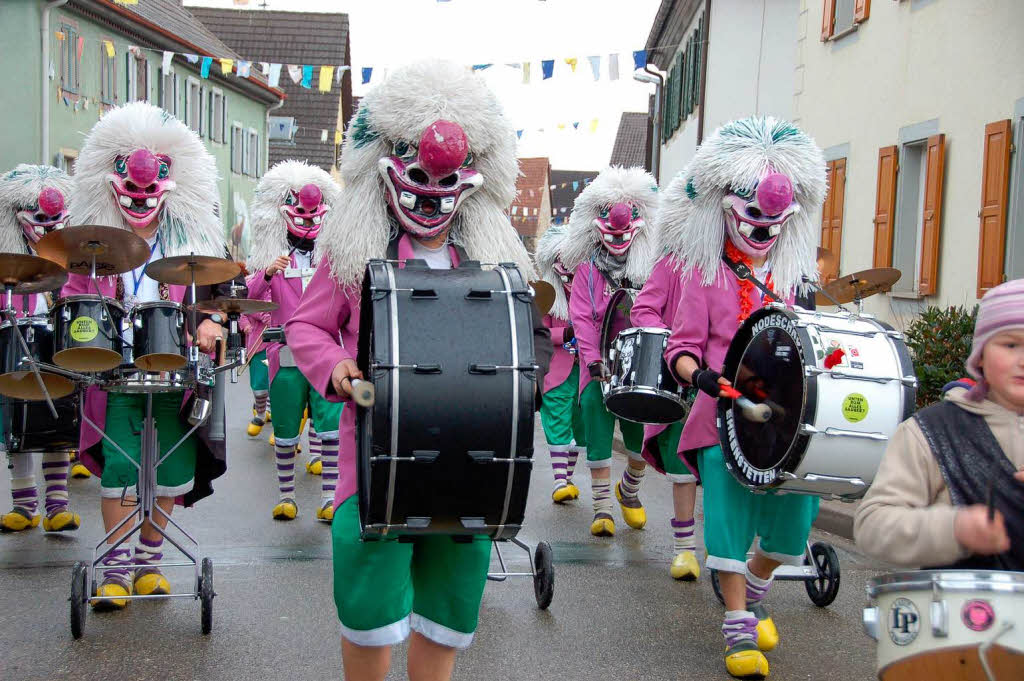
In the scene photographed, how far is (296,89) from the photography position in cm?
4291

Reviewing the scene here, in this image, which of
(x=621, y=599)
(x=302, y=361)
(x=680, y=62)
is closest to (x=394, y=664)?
(x=621, y=599)

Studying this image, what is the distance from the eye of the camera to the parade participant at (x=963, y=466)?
248cm

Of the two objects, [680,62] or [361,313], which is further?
[680,62]

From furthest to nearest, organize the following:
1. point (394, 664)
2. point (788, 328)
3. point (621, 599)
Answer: point (621, 599) → point (394, 664) → point (788, 328)

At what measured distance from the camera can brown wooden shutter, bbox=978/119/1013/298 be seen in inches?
413

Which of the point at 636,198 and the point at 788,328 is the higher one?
the point at 636,198

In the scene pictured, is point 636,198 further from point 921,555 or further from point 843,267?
point 843,267

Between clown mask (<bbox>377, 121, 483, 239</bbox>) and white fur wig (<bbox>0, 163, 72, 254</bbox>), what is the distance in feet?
15.8

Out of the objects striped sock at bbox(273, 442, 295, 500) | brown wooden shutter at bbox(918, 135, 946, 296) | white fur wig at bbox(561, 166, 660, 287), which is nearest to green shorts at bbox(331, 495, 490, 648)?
striped sock at bbox(273, 442, 295, 500)

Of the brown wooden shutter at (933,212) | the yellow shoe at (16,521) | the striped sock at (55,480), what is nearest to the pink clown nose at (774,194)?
the striped sock at (55,480)

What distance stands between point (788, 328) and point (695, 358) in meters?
0.77

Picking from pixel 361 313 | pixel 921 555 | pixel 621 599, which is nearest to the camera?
pixel 921 555

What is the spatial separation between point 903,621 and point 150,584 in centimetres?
385

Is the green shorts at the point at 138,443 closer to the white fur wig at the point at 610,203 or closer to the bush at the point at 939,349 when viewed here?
the white fur wig at the point at 610,203
